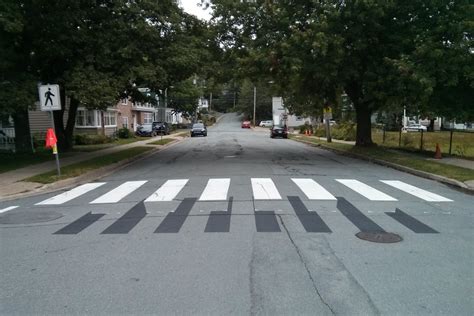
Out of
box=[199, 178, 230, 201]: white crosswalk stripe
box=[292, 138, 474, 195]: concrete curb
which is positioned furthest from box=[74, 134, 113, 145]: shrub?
box=[199, 178, 230, 201]: white crosswalk stripe

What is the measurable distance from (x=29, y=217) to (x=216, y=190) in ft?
14.3

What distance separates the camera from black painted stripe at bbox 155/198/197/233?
7.81m

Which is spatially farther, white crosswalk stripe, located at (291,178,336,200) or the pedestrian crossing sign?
the pedestrian crossing sign

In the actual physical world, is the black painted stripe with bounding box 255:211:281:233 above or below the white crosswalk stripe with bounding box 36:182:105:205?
above

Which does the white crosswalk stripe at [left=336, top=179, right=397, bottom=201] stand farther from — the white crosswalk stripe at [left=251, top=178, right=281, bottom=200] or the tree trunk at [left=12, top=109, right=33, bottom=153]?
the tree trunk at [left=12, top=109, right=33, bottom=153]

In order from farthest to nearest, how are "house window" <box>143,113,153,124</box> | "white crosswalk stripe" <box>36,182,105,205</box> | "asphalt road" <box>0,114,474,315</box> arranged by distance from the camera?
"house window" <box>143,113,153,124</box>, "white crosswalk stripe" <box>36,182,105,205</box>, "asphalt road" <box>0,114,474,315</box>

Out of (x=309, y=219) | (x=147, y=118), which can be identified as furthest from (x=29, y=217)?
(x=147, y=118)

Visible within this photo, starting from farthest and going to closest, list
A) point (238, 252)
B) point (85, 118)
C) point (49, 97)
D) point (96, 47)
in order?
point (85, 118)
point (96, 47)
point (49, 97)
point (238, 252)

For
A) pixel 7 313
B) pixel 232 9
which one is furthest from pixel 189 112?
pixel 7 313

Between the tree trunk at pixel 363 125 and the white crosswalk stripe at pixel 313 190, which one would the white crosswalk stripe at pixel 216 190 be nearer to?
the white crosswalk stripe at pixel 313 190

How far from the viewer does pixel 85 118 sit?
42750mm

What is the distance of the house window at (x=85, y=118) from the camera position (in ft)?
140

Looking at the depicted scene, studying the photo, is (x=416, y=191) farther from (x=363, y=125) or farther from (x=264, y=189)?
(x=363, y=125)

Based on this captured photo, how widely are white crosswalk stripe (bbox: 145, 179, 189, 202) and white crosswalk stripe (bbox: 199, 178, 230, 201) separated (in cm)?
70
